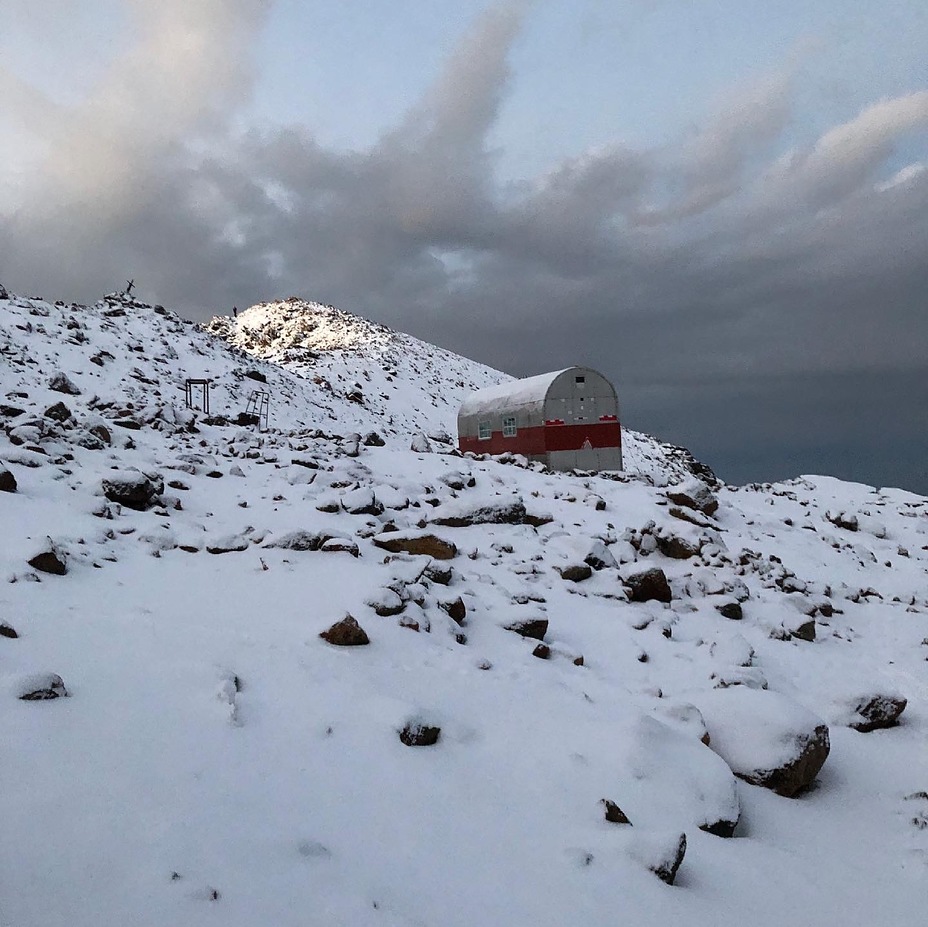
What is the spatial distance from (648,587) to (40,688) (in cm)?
794

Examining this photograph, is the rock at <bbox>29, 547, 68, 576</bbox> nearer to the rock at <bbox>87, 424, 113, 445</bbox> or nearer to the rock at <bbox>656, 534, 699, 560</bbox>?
the rock at <bbox>87, 424, 113, 445</bbox>

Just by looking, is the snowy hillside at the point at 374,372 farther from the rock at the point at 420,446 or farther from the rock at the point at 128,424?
the rock at the point at 128,424

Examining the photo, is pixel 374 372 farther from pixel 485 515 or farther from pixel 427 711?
pixel 427 711

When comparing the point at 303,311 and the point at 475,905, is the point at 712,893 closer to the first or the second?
the point at 475,905

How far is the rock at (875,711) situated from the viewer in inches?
282

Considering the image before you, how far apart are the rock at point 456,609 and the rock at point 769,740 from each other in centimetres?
283

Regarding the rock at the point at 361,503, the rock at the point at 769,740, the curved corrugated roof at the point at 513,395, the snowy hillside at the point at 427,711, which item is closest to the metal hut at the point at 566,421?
the curved corrugated roof at the point at 513,395

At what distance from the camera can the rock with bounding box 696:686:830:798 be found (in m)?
5.81

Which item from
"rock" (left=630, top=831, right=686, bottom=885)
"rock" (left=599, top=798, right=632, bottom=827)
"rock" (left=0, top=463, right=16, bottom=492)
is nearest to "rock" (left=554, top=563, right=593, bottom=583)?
"rock" (left=599, top=798, right=632, bottom=827)

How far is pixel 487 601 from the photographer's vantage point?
28.5 feet

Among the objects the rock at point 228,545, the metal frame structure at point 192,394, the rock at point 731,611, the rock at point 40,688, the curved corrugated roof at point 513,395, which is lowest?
the rock at point 40,688

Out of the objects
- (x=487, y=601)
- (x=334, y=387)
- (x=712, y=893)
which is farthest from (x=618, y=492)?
(x=334, y=387)

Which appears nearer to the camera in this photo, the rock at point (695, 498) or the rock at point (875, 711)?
the rock at point (875, 711)

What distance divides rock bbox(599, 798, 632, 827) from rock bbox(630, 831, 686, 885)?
0.83 feet
